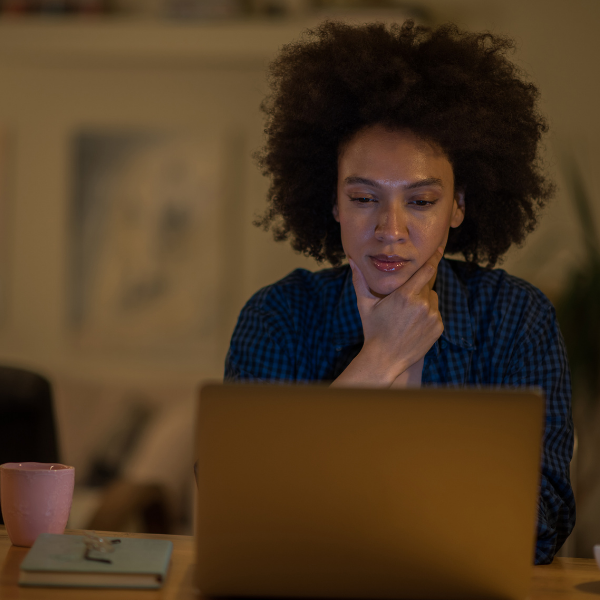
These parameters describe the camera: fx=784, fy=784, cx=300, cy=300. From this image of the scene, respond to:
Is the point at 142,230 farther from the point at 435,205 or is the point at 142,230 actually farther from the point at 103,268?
the point at 435,205

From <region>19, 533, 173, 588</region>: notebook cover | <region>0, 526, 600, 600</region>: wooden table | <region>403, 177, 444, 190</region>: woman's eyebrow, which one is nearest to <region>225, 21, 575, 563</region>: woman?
<region>403, 177, 444, 190</region>: woman's eyebrow

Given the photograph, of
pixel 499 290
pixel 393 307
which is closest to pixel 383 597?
pixel 393 307

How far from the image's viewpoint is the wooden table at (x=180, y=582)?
76 cm

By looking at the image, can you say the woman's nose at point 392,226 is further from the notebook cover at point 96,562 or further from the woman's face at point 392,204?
the notebook cover at point 96,562

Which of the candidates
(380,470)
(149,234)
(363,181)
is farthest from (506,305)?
(149,234)

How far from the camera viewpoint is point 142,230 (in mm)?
3592

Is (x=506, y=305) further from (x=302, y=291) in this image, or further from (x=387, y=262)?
(x=302, y=291)

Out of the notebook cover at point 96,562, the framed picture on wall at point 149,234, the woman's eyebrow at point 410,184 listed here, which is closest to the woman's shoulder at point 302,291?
the woman's eyebrow at point 410,184

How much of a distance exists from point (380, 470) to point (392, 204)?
2.17 feet

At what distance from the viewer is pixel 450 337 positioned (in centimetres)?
144

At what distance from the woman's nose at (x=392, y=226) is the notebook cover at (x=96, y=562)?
620 millimetres

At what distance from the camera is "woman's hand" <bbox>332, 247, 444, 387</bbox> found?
125cm

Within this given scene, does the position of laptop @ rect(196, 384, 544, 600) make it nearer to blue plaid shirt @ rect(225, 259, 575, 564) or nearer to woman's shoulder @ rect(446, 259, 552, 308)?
blue plaid shirt @ rect(225, 259, 575, 564)

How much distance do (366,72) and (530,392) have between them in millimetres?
850
